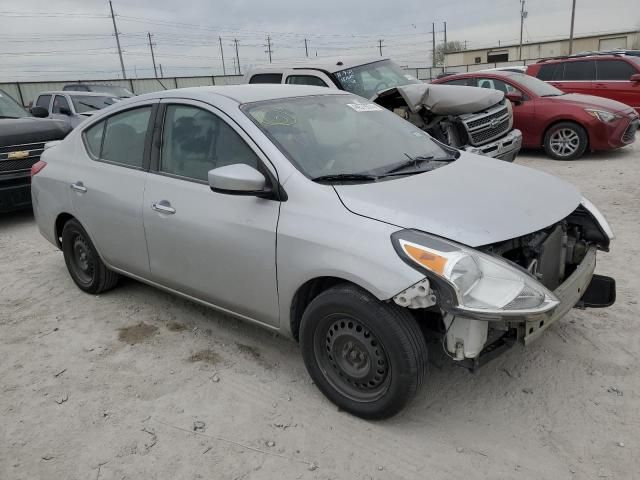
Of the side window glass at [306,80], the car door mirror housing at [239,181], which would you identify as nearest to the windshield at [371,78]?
the side window glass at [306,80]

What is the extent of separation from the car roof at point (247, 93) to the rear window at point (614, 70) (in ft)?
32.5

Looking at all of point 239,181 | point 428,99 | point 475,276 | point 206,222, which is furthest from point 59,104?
point 475,276

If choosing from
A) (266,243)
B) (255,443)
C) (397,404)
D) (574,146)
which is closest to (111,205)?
(266,243)

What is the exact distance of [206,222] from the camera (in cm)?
328

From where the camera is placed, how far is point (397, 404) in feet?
8.83

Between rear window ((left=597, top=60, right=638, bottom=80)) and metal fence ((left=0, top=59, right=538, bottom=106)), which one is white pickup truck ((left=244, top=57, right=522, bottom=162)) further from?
metal fence ((left=0, top=59, right=538, bottom=106))

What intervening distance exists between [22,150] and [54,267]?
92.4 inches

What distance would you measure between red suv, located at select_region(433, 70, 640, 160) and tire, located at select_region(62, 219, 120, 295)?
7.82 m

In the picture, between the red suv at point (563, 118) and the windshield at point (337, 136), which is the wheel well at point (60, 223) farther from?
the red suv at point (563, 118)

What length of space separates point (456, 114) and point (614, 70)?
20.9 ft

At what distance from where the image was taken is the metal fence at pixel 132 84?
2206cm

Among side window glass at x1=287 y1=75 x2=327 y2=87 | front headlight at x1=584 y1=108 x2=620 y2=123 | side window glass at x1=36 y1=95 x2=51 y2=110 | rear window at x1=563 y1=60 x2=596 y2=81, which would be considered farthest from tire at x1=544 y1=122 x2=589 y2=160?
side window glass at x1=36 y1=95 x2=51 y2=110

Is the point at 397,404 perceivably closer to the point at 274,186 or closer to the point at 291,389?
the point at 291,389

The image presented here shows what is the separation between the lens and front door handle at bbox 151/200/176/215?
3.49 m
